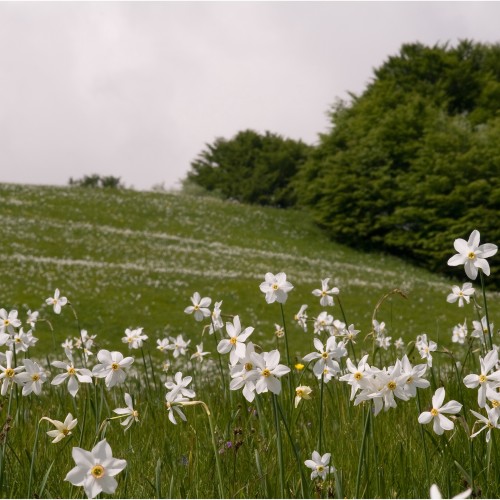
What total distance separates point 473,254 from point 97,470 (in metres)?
1.81

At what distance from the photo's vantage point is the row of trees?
38.6m

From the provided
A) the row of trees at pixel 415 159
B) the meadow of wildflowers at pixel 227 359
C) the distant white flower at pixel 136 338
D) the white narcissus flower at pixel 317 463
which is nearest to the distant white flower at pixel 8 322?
the meadow of wildflowers at pixel 227 359

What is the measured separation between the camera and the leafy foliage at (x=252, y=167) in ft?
230

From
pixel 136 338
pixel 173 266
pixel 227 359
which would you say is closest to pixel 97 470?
pixel 136 338

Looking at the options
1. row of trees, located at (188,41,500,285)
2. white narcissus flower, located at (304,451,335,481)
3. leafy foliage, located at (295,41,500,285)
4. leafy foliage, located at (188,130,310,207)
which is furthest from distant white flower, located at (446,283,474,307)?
leafy foliage, located at (188,130,310,207)

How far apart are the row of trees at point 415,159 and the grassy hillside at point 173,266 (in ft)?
7.31

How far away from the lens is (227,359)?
11.8 meters

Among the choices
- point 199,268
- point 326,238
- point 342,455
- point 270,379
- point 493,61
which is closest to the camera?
point 270,379

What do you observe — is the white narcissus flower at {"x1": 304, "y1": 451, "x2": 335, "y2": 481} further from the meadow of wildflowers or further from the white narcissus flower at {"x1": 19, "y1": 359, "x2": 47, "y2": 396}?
the white narcissus flower at {"x1": 19, "y1": 359, "x2": 47, "y2": 396}

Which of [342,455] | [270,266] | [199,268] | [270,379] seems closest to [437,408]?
[270,379]

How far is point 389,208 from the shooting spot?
42719 mm

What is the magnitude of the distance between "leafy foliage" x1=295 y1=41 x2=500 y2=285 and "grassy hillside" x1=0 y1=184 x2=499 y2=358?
203 centimetres

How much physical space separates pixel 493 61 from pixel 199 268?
119 feet

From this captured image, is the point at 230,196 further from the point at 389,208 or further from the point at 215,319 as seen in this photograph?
the point at 215,319
